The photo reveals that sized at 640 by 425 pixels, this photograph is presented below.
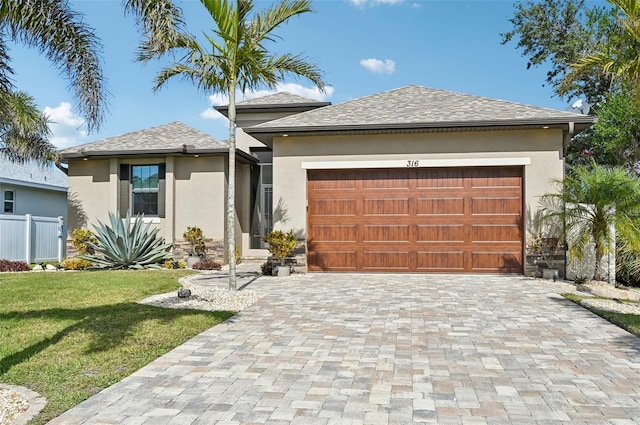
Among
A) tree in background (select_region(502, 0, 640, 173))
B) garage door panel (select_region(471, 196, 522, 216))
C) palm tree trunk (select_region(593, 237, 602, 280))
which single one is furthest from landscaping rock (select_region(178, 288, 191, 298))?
tree in background (select_region(502, 0, 640, 173))

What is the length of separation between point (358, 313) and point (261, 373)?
10.6 feet

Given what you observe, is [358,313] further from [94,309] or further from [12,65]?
[12,65]

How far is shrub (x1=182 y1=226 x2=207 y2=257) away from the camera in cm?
1548

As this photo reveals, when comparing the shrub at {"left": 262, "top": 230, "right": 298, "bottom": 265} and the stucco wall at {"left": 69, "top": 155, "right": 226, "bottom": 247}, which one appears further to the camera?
the stucco wall at {"left": 69, "top": 155, "right": 226, "bottom": 247}

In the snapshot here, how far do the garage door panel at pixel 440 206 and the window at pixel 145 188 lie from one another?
8.97 meters

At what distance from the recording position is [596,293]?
387 inches

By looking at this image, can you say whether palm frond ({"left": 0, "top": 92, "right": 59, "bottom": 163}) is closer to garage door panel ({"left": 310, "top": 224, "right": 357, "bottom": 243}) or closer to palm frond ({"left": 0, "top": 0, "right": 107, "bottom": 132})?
garage door panel ({"left": 310, "top": 224, "right": 357, "bottom": 243})

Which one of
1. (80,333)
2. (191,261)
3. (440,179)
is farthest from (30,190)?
(440,179)

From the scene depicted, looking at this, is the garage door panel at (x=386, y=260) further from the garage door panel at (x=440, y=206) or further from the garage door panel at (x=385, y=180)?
the garage door panel at (x=385, y=180)

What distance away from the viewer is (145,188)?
16.2 m

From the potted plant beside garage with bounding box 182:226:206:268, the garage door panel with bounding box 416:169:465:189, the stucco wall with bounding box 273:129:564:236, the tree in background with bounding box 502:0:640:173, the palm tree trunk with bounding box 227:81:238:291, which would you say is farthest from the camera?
the tree in background with bounding box 502:0:640:173

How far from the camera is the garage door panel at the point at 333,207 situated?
1301 centimetres

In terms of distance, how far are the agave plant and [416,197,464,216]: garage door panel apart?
8.10m

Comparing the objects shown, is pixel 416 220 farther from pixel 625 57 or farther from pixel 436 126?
pixel 625 57
